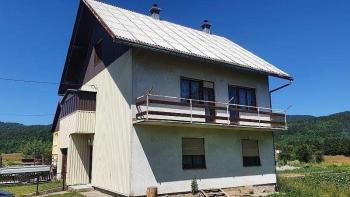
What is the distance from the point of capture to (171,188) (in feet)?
52.7

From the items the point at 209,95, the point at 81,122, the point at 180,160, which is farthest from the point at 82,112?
the point at 209,95

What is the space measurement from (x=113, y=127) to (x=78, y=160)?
4406mm

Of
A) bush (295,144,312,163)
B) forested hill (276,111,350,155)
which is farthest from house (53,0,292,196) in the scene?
forested hill (276,111,350,155)

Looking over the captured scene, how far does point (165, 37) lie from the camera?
18.8 metres

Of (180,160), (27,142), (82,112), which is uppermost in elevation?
(27,142)

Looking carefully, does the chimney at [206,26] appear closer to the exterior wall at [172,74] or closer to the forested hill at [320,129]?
the exterior wall at [172,74]

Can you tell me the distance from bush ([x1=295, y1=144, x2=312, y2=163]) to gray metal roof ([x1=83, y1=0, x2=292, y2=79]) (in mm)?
64162

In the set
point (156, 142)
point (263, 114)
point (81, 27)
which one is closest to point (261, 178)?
point (263, 114)

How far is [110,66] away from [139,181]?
6.69 metres

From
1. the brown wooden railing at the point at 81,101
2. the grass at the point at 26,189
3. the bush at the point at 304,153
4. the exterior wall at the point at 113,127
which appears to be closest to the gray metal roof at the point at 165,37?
the exterior wall at the point at 113,127

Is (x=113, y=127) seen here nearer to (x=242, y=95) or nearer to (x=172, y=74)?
(x=172, y=74)

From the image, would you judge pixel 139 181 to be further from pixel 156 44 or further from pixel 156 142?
pixel 156 44

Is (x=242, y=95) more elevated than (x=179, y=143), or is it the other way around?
(x=242, y=95)

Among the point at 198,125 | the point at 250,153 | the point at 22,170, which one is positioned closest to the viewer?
the point at 198,125
